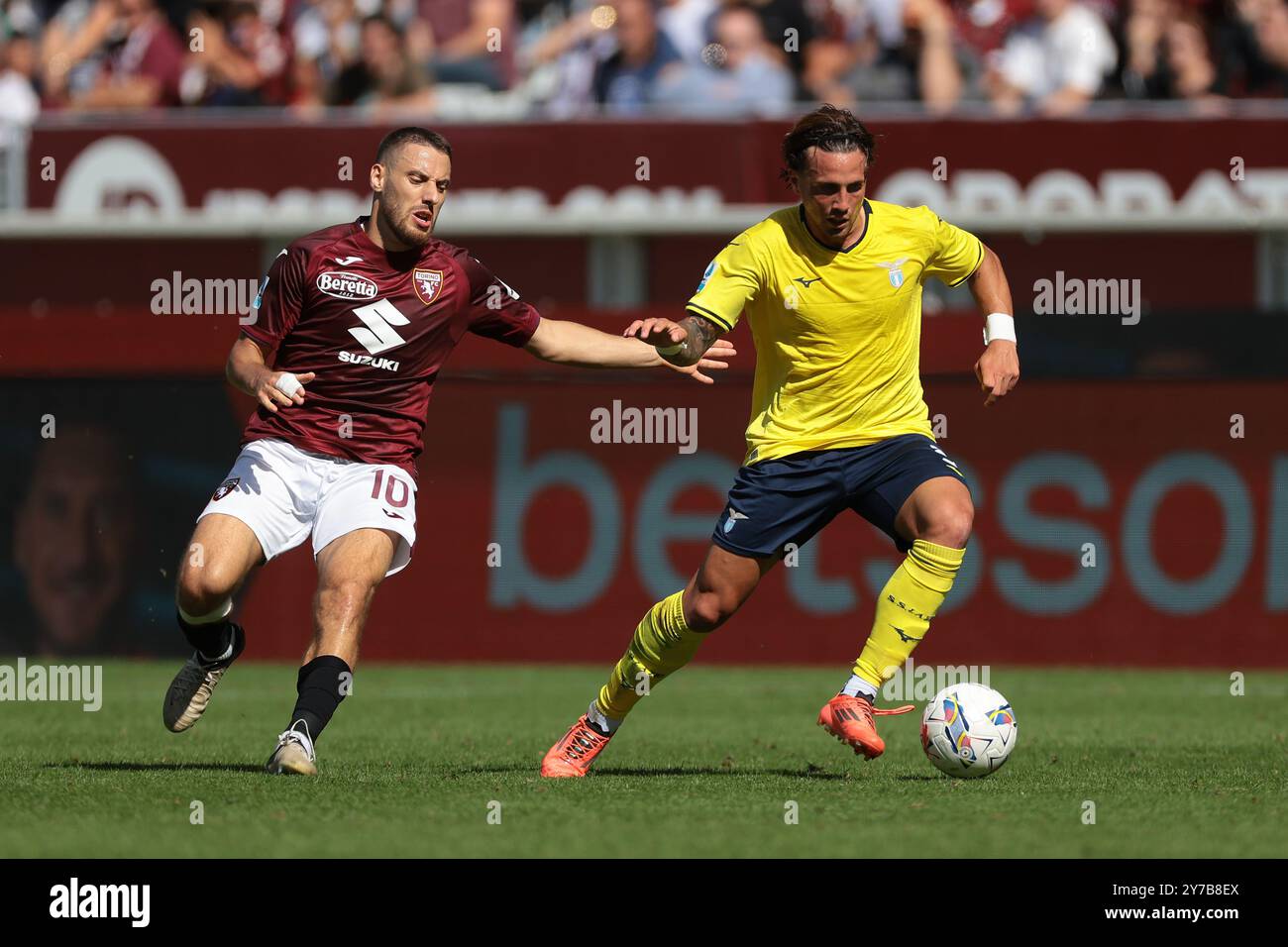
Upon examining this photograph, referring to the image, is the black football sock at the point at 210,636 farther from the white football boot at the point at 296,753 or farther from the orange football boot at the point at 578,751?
the orange football boot at the point at 578,751

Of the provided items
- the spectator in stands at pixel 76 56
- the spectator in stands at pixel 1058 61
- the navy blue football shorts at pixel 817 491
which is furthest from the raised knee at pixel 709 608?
the spectator in stands at pixel 76 56

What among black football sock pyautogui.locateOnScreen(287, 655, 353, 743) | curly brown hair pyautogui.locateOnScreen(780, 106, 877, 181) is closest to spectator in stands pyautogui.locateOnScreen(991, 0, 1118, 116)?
curly brown hair pyautogui.locateOnScreen(780, 106, 877, 181)

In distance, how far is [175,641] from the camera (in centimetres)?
1258

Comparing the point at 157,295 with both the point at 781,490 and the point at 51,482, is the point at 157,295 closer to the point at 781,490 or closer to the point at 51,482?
the point at 51,482

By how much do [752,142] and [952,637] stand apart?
374cm

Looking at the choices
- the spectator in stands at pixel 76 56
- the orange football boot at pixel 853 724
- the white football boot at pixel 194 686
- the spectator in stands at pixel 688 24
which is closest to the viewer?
the orange football boot at pixel 853 724

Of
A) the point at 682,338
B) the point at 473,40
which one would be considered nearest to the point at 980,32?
the point at 473,40

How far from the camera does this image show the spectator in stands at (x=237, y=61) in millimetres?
16312

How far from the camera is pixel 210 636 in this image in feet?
26.0

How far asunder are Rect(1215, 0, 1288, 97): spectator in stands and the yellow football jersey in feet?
25.8

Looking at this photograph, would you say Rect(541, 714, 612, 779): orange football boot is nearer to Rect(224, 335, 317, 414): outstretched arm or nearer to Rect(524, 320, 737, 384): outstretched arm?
Rect(524, 320, 737, 384): outstretched arm

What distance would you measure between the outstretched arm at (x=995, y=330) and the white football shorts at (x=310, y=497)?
2199mm

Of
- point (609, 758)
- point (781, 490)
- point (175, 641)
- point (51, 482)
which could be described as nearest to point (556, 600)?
point (175, 641)

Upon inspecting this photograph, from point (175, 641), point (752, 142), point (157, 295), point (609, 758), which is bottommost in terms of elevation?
point (609, 758)
